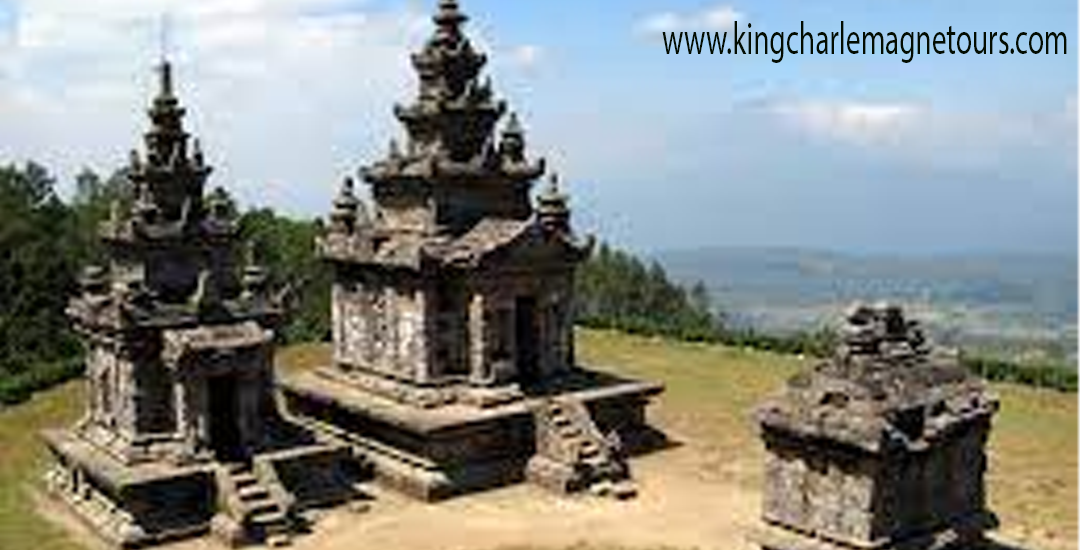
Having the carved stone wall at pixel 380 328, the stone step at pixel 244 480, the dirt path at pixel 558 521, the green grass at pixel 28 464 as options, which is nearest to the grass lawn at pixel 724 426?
the green grass at pixel 28 464

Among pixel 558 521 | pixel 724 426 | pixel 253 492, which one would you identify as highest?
pixel 724 426

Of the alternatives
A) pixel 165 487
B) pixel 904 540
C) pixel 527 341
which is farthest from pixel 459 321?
pixel 904 540

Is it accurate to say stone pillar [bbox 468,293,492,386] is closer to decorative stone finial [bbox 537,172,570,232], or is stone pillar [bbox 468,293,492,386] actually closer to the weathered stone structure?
decorative stone finial [bbox 537,172,570,232]

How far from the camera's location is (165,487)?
31328 millimetres

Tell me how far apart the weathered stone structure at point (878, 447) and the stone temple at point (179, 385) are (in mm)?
11667

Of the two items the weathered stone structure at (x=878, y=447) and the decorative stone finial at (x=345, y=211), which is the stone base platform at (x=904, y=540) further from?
the decorative stone finial at (x=345, y=211)

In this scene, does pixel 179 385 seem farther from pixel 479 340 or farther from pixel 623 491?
pixel 623 491

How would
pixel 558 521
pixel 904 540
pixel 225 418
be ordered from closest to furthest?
pixel 904 540
pixel 558 521
pixel 225 418

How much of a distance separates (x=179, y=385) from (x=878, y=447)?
633 inches

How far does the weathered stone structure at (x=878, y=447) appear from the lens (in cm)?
2288

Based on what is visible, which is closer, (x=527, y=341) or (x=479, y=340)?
(x=479, y=340)

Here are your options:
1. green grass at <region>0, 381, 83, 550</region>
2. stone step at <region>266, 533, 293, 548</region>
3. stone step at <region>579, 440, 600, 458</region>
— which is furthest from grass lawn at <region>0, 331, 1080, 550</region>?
stone step at <region>266, 533, 293, 548</region>

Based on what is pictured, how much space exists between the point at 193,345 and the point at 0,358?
2768 cm

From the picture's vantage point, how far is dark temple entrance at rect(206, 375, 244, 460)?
3322 cm
